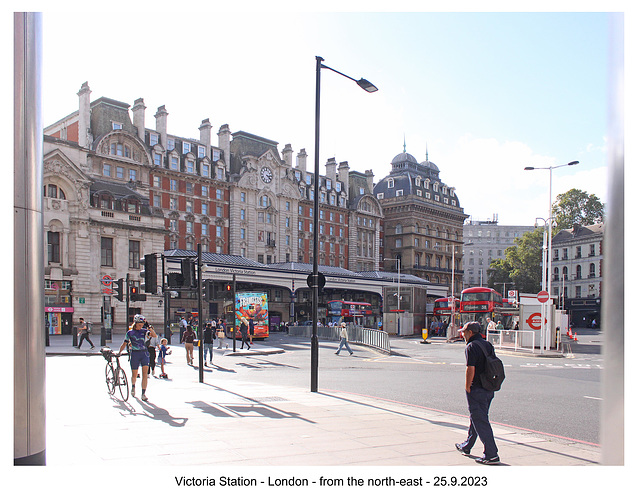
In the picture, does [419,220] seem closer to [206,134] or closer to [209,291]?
[206,134]

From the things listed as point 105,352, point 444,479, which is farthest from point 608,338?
point 105,352

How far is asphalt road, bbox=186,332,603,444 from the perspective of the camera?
10.8m

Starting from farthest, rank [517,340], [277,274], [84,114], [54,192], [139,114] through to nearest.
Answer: [277,274]
[139,114]
[84,114]
[54,192]
[517,340]

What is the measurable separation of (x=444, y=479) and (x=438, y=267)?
96979 millimetres

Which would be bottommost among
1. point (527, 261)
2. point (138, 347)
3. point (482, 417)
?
point (138, 347)

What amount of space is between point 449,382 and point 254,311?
2489 centimetres

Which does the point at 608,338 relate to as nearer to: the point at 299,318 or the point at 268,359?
the point at 268,359

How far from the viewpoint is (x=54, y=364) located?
2127cm

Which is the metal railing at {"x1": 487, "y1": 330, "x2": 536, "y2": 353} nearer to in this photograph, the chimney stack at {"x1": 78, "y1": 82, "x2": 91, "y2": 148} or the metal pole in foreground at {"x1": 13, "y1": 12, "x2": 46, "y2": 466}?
the metal pole in foreground at {"x1": 13, "y1": 12, "x2": 46, "y2": 466}

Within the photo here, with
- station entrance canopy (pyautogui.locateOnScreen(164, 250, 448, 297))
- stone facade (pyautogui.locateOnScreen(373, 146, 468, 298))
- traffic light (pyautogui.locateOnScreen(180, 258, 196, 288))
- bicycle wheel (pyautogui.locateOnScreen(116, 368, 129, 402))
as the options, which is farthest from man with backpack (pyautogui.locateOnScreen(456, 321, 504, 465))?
stone facade (pyautogui.locateOnScreen(373, 146, 468, 298))

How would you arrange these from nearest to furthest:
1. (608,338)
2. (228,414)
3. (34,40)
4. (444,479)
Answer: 1. (608,338)
2. (34,40)
3. (444,479)
4. (228,414)

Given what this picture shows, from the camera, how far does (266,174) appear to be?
71312mm

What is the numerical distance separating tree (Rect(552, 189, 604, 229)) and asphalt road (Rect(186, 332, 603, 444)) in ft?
208

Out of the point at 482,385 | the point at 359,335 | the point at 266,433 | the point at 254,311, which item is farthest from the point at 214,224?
the point at 482,385
